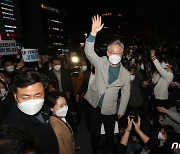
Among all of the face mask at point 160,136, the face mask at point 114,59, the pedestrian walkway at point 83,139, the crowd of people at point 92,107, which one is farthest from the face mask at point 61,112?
the pedestrian walkway at point 83,139

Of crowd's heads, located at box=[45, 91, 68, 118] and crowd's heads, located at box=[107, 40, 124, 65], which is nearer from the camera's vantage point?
crowd's heads, located at box=[45, 91, 68, 118]

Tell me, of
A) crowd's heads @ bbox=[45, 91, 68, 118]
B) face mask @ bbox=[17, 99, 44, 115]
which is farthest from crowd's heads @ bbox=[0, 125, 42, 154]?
crowd's heads @ bbox=[45, 91, 68, 118]

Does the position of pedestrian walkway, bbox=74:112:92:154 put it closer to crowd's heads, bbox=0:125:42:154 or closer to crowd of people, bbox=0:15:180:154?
crowd of people, bbox=0:15:180:154

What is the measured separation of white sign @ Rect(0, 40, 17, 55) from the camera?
713 centimetres

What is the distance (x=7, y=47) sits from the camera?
733cm

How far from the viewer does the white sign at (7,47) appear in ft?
23.4

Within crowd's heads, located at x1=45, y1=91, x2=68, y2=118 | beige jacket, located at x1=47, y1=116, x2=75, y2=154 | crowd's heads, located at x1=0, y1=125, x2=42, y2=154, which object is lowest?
beige jacket, located at x1=47, y1=116, x2=75, y2=154

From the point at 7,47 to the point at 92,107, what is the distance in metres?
4.33

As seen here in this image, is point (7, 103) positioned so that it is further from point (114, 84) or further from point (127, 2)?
point (127, 2)

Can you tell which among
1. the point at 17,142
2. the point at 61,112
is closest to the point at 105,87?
the point at 61,112

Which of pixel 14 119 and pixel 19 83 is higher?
pixel 19 83

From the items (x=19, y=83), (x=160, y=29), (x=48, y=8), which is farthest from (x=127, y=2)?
(x=19, y=83)

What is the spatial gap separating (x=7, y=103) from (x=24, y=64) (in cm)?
334

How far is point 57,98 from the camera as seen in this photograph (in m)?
3.14
